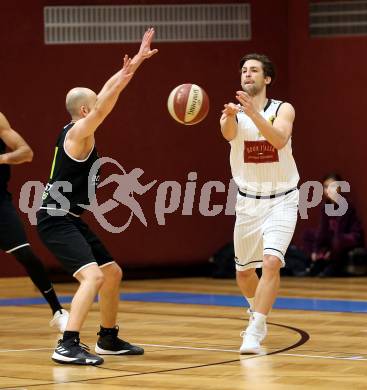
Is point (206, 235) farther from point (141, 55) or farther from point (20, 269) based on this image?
point (141, 55)

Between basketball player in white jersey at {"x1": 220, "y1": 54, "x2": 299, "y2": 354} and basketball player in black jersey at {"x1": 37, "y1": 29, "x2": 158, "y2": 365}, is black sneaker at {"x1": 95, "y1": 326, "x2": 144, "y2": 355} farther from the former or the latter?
basketball player in white jersey at {"x1": 220, "y1": 54, "x2": 299, "y2": 354}

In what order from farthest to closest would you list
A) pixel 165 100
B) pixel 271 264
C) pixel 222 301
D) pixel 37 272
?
1. pixel 165 100
2. pixel 222 301
3. pixel 37 272
4. pixel 271 264

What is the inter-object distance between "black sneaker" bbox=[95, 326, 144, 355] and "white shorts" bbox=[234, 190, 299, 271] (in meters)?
1.05

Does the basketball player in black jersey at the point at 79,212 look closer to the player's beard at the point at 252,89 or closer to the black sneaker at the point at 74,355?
the black sneaker at the point at 74,355

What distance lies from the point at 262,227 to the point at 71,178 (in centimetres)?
152

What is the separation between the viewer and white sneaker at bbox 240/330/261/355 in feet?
26.9

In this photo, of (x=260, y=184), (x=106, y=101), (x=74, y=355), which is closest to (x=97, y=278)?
(x=74, y=355)

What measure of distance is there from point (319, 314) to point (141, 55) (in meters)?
4.09

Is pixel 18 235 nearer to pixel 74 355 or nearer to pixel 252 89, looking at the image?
pixel 74 355

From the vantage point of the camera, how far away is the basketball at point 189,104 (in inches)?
339

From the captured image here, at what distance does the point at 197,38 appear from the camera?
15086mm

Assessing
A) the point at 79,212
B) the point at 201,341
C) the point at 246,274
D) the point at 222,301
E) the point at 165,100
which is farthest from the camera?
the point at 165,100

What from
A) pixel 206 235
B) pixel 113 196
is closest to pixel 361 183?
pixel 206 235

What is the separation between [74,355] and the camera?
25.5 feet
